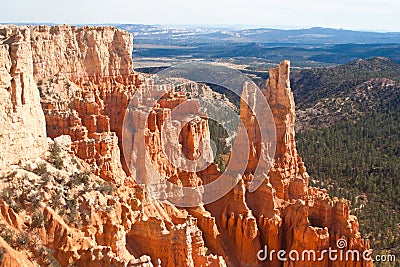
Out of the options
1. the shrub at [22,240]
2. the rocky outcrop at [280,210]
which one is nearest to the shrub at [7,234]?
the shrub at [22,240]

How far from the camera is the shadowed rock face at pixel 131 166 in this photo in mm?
21141

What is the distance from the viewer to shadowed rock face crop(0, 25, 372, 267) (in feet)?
69.4

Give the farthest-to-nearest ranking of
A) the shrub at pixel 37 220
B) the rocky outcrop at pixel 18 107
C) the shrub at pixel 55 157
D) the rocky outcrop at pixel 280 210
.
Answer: the rocky outcrop at pixel 280 210, the shrub at pixel 55 157, the rocky outcrop at pixel 18 107, the shrub at pixel 37 220

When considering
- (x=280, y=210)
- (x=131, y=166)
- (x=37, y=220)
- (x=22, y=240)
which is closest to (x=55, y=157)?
(x=37, y=220)

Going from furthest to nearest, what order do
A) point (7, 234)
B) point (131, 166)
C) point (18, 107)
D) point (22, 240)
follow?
point (131, 166) → point (18, 107) → point (22, 240) → point (7, 234)

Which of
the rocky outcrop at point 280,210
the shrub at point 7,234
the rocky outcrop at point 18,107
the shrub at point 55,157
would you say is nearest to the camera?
the shrub at point 7,234

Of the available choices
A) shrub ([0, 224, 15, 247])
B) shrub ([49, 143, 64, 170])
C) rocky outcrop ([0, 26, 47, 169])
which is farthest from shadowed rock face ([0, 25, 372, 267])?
shrub ([49, 143, 64, 170])

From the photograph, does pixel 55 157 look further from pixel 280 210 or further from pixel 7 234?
pixel 280 210

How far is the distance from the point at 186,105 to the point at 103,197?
60.8 ft

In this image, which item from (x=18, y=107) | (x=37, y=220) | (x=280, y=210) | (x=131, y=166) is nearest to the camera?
(x=37, y=220)

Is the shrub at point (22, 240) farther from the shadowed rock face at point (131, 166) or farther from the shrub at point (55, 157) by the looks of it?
the shrub at point (55, 157)

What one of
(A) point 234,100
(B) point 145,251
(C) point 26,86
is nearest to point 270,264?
(B) point 145,251

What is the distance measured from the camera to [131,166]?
33594 millimetres

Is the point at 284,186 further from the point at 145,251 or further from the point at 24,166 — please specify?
the point at 24,166
